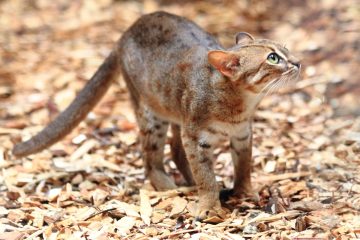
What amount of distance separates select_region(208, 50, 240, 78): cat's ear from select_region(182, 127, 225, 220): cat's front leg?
0.54 meters

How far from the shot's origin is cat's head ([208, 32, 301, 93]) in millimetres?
4949

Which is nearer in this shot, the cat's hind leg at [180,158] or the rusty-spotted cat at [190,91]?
the rusty-spotted cat at [190,91]

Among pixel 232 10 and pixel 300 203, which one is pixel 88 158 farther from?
pixel 232 10

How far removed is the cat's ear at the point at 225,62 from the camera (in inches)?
200

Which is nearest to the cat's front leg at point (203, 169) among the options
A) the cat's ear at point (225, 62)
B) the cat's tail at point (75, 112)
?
the cat's ear at point (225, 62)

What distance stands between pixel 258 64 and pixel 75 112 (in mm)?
2092

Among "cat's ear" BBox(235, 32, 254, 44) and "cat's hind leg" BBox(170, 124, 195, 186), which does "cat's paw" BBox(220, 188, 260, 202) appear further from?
"cat's ear" BBox(235, 32, 254, 44)

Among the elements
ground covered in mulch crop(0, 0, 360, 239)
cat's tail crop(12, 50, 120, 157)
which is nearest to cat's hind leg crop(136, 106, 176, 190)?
ground covered in mulch crop(0, 0, 360, 239)

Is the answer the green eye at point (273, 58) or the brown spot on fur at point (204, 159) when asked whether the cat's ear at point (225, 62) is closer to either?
the green eye at point (273, 58)

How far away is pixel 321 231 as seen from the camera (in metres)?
4.86

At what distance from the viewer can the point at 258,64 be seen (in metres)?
5.04

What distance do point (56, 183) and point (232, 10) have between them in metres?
4.98

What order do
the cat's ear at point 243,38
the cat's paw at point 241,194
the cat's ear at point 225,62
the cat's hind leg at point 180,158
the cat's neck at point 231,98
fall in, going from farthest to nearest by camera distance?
the cat's hind leg at point 180,158 < the cat's paw at point 241,194 < the cat's ear at point 243,38 < the cat's neck at point 231,98 < the cat's ear at point 225,62

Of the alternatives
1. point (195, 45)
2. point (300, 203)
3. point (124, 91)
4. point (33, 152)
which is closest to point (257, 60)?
point (195, 45)
